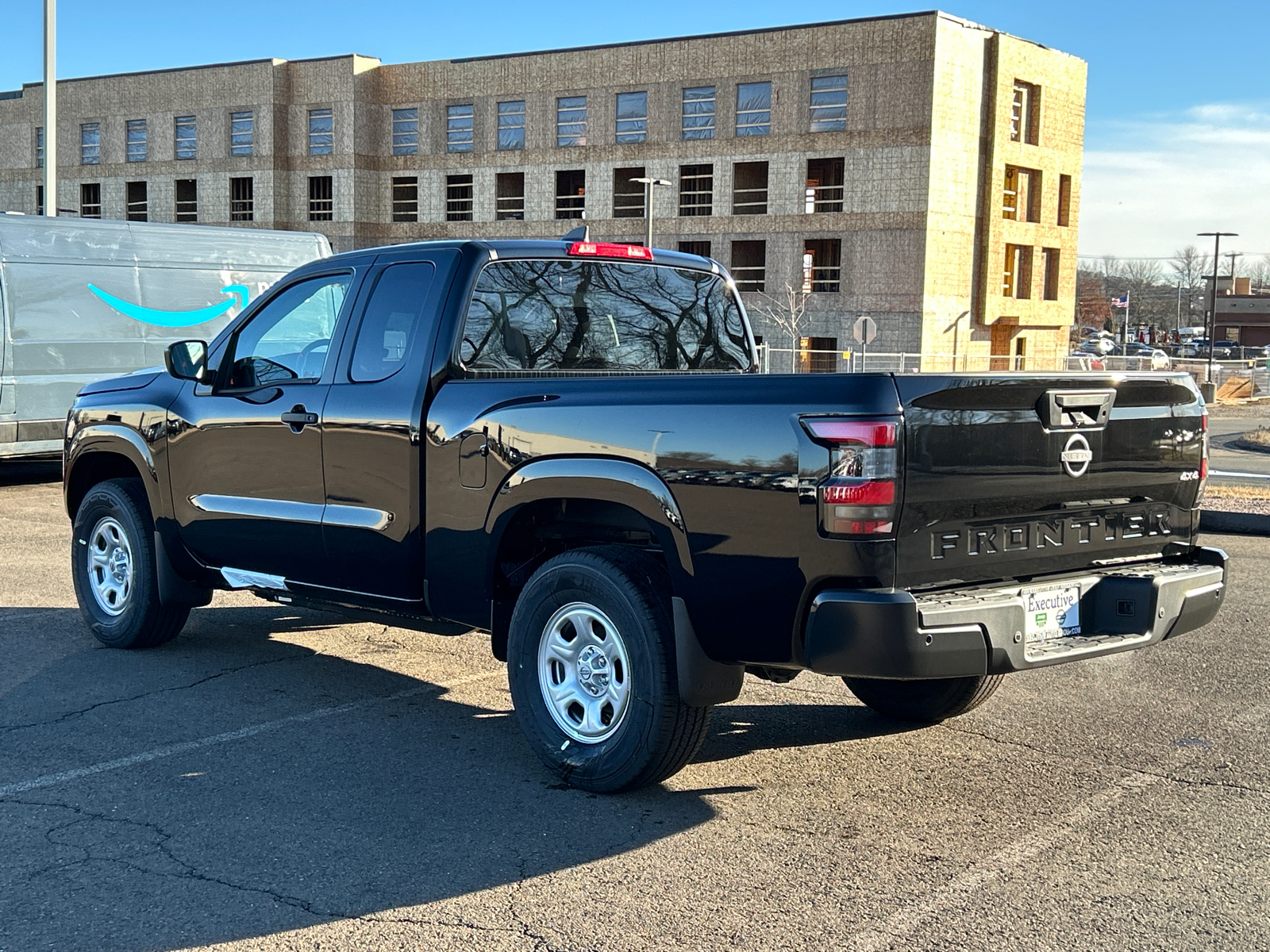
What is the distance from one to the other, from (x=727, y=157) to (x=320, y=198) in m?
19.9

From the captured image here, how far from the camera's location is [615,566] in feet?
16.5

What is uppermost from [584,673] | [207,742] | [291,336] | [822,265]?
[822,265]

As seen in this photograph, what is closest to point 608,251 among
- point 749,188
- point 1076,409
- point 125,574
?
point 1076,409

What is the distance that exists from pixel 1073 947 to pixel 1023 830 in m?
0.98

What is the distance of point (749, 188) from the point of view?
Result: 182 feet

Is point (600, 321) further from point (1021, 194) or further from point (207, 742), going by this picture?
point (1021, 194)

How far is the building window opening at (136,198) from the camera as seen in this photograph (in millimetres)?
66812

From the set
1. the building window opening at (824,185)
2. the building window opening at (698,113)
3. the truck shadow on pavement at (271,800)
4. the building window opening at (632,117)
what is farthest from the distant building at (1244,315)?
the truck shadow on pavement at (271,800)

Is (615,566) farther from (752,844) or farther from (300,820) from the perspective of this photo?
(300,820)

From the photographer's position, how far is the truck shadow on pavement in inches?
160

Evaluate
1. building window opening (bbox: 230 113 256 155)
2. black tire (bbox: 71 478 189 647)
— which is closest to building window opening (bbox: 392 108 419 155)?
building window opening (bbox: 230 113 256 155)

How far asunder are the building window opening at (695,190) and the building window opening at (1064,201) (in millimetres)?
14928

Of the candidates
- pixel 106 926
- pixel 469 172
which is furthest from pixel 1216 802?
pixel 469 172

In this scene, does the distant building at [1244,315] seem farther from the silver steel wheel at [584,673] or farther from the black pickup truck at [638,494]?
the silver steel wheel at [584,673]
